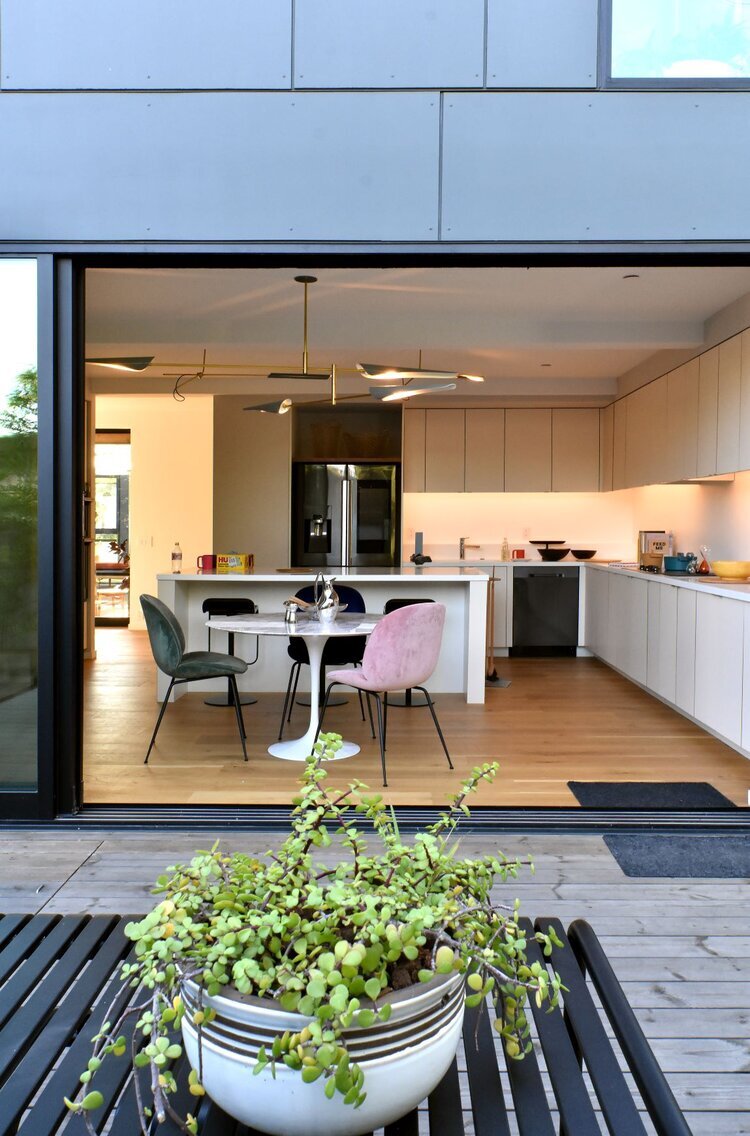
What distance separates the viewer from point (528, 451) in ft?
30.2

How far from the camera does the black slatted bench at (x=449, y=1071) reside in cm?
100

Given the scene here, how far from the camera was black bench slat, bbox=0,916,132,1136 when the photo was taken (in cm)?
101

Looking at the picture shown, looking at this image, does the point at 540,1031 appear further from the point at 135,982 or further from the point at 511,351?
the point at 511,351

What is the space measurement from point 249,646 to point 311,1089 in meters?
5.85

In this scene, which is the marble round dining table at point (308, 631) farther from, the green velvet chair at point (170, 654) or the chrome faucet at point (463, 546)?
the chrome faucet at point (463, 546)

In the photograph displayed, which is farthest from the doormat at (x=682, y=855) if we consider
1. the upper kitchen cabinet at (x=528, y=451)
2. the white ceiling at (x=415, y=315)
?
the upper kitchen cabinet at (x=528, y=451)

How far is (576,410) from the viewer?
9.15 m

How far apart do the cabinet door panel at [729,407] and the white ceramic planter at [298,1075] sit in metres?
5.08

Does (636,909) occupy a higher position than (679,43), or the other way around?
(679,43)

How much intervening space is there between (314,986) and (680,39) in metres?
3.74

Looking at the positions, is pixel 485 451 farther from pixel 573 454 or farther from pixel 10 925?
pixel 10 925

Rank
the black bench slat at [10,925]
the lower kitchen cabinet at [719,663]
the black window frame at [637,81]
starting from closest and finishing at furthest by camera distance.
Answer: the black bench slat at [10,925] → the black window frame at [637,81] → the lower kitchen cabinet at [719,663]

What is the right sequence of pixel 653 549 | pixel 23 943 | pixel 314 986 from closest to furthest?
pixel 314 986 → pixel 23 943 → pixel 653 549

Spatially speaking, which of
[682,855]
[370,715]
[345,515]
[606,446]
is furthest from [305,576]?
[606,446]
